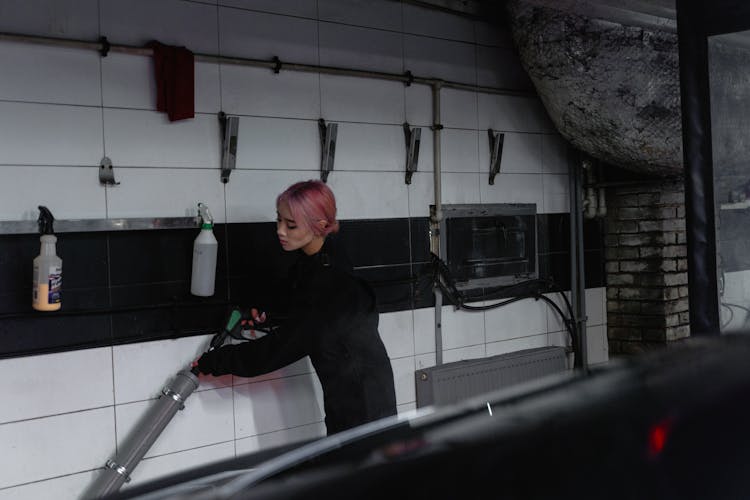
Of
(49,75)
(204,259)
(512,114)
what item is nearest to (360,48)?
(512,114)

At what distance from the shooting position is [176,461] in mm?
3059

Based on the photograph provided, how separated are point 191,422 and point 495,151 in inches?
85.4

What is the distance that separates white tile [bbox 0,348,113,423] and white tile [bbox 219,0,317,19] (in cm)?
154

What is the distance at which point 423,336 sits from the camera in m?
3.91

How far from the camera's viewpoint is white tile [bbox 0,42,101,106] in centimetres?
269

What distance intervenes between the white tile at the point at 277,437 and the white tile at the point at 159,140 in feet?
3.86

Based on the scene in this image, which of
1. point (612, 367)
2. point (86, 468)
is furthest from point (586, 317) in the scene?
point (612, 367)

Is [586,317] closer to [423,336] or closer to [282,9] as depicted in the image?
[423,336]

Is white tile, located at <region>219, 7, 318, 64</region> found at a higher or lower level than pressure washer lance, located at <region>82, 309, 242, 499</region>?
higher

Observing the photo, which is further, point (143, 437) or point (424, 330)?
point (424, 330)

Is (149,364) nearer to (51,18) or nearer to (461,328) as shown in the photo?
(51,18)

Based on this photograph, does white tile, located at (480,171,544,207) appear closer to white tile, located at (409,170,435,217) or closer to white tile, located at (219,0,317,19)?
white tile, located at (409,170,435,217)

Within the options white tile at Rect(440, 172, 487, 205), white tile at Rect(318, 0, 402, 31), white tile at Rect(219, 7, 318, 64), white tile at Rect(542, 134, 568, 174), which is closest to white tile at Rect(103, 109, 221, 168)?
white tile at Rect(219, 7, 318, 64)

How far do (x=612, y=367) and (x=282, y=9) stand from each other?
3219mm
